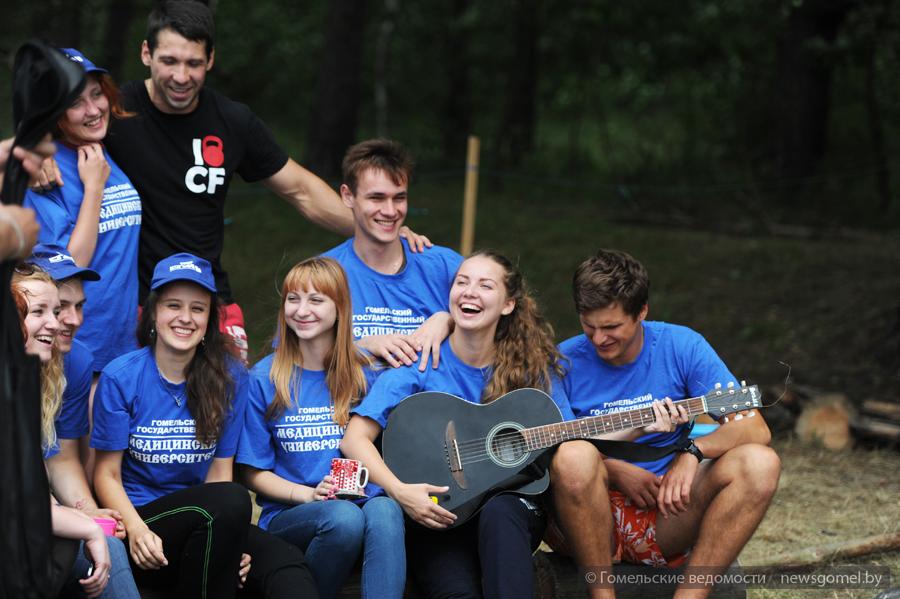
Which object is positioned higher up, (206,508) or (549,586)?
(206,508)

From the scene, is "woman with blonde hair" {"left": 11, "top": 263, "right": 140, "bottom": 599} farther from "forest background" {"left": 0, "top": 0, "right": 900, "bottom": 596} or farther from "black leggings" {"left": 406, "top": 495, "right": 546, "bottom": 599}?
"forest background" {"left": 0, "top": 0, "right": 900, "bottom": 596}

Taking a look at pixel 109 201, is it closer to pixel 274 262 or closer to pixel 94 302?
pixel 94 302

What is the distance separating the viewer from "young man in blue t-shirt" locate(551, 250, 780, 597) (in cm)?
376

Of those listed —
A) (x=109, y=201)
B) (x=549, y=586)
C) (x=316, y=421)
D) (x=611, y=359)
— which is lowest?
(x=549, y=586)

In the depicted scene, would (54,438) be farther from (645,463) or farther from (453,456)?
(645,463)

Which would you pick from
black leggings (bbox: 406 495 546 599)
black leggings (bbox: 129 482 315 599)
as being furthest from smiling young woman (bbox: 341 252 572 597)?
black leggings (bbox: 129 482 315 599)

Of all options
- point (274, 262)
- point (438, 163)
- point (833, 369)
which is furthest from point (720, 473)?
point (438, 163)

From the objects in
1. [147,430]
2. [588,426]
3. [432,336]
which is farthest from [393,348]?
[147,430]

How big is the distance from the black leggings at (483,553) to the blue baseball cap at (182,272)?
1119mm

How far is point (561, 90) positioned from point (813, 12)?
27.2 ft

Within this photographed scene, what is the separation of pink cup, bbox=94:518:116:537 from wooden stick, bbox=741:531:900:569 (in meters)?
2.70

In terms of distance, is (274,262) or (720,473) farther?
(274,262)

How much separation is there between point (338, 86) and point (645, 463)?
887 cm

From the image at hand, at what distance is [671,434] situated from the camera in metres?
4.07
